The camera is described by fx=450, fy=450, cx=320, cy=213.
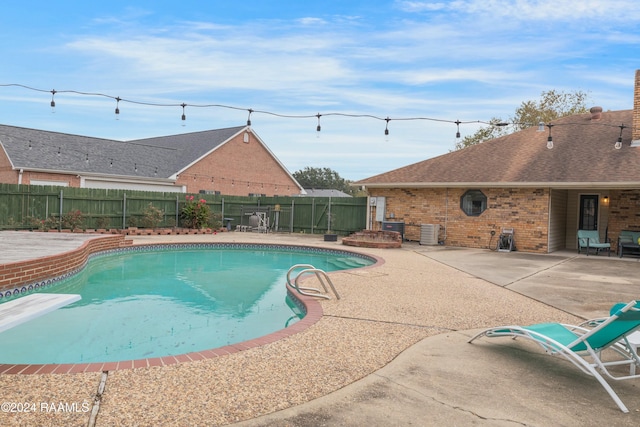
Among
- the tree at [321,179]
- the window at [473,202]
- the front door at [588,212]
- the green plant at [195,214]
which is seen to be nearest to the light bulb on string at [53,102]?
the green plant at [195,214]

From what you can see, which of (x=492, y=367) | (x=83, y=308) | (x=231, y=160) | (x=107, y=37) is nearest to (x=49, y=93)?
(x=107, y=37)

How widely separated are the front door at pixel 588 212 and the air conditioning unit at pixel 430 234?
5.37 metres

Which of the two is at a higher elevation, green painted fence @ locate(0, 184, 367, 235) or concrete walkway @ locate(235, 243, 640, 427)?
green painted fence @ locate(0, 184, 367, 235)

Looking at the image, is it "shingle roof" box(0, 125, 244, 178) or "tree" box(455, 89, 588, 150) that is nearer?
"shingle roof" box(0, 125, 244, 178)

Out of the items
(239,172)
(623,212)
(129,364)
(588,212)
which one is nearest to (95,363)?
(129,364)

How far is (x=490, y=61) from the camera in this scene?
1633 cm

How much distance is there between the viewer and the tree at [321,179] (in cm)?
7881

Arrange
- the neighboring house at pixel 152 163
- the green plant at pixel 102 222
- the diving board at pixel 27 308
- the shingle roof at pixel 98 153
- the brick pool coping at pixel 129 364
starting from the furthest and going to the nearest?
the shingle roof at pixel 98 153 < the neighboring house at pixel 152 163 < the green plant at pixel 102 222 < the diving board at pixel 27 308 < the brick pool coping at pixel 129 364

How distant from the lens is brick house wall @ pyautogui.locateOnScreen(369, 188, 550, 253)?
50.9 ft

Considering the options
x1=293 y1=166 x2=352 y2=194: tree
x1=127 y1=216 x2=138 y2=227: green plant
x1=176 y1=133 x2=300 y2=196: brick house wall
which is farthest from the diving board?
x1=293 y1=166 x2=352 y2=194: tree

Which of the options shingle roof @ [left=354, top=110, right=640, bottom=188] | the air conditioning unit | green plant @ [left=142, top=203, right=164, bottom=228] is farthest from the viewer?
green plant @ [left=142, top=203, right=164, bottom=228]

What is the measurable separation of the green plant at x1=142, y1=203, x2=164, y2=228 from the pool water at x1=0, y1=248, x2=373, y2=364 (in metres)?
7.02

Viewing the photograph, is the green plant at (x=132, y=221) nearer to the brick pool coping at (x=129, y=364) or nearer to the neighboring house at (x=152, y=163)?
the neighboring house at (x=152, y=163)

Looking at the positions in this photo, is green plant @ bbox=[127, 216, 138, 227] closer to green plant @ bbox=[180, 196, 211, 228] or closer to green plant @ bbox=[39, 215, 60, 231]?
green plant @ bbox=[180, 196, 211, 228]
